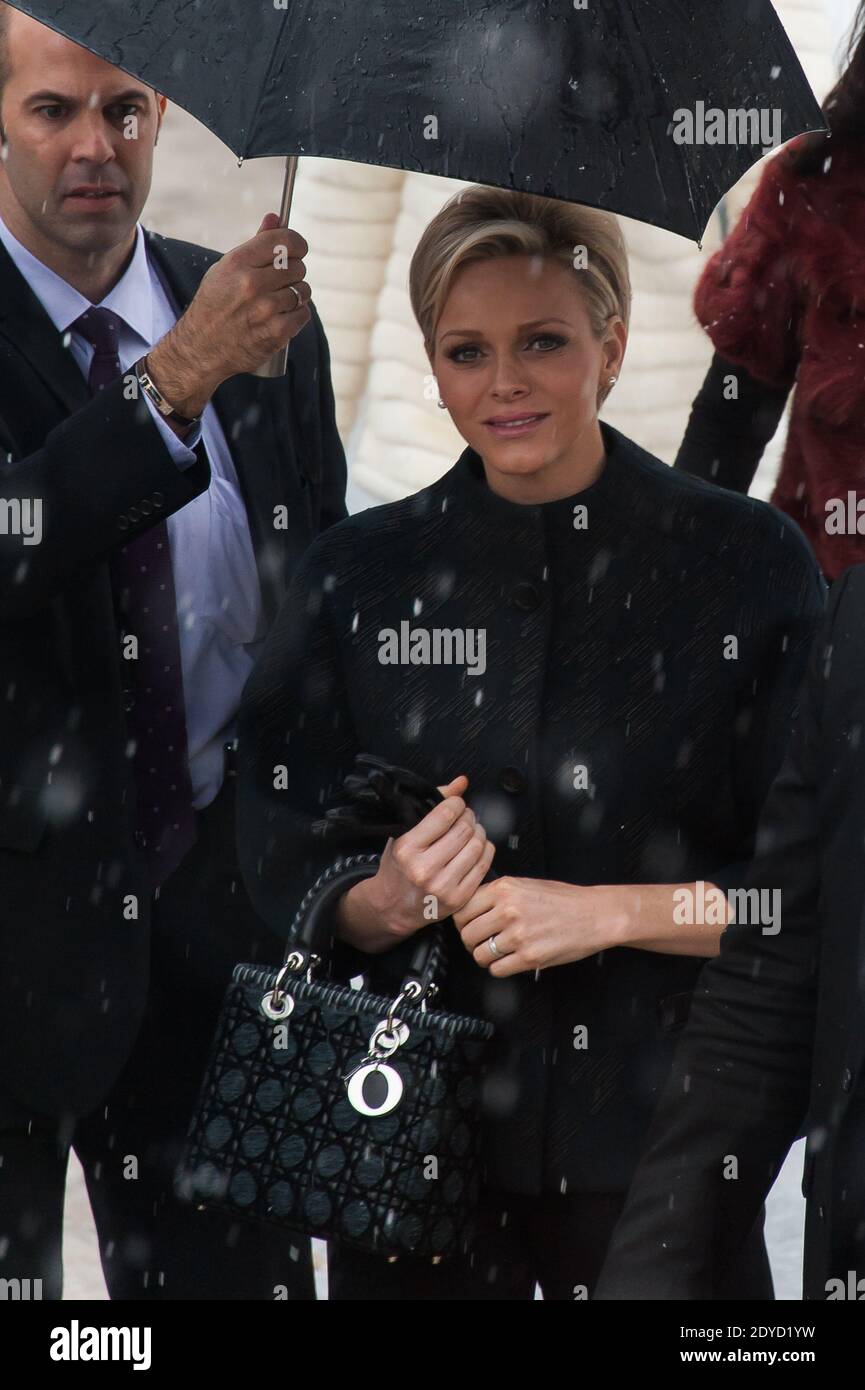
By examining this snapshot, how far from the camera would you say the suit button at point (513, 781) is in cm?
255

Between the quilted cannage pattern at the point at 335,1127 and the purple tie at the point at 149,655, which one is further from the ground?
the purple tie at the point at 149,655

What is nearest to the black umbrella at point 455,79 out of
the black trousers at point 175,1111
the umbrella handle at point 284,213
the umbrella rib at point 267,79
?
the umbrella rib at point 267,79

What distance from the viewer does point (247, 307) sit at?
8.20ft

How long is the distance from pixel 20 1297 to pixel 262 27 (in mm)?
1596

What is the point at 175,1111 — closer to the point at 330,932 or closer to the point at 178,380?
the point at 330,932

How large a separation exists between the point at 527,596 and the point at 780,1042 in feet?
2.51

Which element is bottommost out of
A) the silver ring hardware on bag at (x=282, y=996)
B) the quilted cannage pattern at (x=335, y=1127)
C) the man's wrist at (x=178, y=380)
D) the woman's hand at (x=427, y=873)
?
the quilted cannage pattern at (x=335, y=1127)

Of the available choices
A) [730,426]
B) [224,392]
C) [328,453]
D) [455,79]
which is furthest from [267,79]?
[730,426]

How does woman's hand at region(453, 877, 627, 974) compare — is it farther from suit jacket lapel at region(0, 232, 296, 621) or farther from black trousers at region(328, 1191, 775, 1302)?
suit jacket lapel at region(0, 232, 296, 621)

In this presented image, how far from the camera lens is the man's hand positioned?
2492 millimetres

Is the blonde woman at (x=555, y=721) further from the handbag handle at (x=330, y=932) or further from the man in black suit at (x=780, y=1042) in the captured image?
the man in black suit at (x=780, y=1042)

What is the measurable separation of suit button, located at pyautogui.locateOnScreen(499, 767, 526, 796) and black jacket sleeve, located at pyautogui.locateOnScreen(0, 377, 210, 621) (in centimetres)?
50
